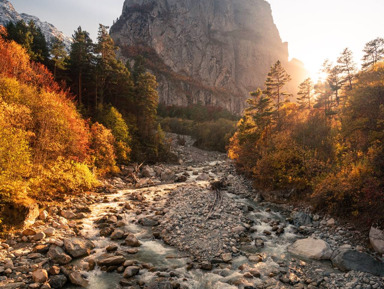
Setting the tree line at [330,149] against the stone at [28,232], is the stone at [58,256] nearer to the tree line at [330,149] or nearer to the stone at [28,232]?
the stone at [28,232]

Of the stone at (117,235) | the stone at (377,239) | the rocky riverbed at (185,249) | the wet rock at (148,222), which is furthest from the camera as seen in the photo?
the wet rock at (148,222)

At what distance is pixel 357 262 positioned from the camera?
1096cm

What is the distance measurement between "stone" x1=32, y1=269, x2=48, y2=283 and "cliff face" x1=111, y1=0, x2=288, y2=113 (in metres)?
138

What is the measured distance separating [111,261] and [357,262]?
41.3 ft

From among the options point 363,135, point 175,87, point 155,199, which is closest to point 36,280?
point 155,199

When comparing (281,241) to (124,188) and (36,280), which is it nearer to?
(36,280)

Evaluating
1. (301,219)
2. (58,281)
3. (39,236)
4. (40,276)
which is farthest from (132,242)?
(301,219)

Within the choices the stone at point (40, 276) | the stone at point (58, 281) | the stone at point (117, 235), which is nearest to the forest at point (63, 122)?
the stone at point (40, 276)

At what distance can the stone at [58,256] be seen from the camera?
10705 mm

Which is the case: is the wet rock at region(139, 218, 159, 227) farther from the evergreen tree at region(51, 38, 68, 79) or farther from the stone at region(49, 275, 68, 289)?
the evergreen tree at region(51, 38, 68, 79)

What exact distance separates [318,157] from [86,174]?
24519 mm

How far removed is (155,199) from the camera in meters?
22.1

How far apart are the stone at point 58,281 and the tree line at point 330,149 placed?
57.2ft

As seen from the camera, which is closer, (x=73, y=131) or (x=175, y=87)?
(x=73, y=131)
